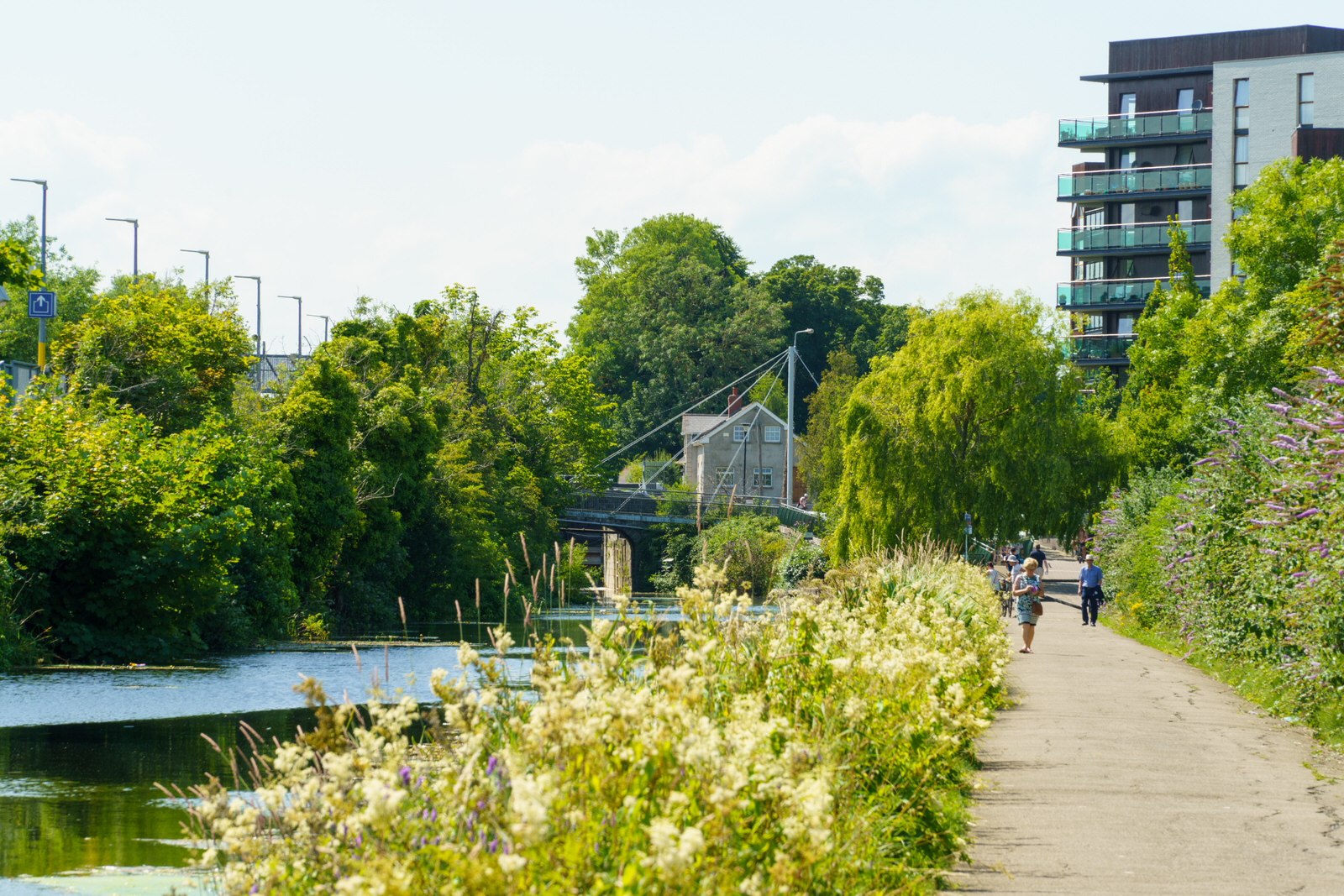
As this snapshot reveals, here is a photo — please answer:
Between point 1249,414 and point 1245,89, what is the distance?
54.1 meters

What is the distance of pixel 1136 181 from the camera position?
238 feet

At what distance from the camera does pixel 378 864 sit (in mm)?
4027

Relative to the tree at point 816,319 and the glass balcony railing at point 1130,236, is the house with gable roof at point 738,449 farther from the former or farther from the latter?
the glass balcony railing at point 1130,236

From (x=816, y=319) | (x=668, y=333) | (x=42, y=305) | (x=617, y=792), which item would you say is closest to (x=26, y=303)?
(x=42, y=305)

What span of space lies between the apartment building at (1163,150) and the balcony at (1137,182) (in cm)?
4

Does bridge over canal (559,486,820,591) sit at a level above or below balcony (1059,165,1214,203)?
below

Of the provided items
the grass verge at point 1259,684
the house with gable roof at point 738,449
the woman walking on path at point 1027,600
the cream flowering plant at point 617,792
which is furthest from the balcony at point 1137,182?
the cream flowering plant at point 617,792

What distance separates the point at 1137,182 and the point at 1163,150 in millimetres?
3650

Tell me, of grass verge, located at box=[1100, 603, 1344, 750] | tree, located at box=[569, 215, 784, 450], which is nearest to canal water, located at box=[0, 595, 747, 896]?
grass verge, located at box=[1100, 603, 1344, 750]

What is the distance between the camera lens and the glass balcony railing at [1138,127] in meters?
72.9

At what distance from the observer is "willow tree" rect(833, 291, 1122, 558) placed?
43.0m

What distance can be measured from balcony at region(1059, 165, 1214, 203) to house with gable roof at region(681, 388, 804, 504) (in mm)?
27278

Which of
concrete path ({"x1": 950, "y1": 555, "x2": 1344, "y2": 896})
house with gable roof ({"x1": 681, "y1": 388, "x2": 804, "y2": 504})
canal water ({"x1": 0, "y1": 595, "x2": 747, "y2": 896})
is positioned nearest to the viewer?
concrete path ({"x1": 950, "y1": 555, "x2": 1344, "y2": 896})

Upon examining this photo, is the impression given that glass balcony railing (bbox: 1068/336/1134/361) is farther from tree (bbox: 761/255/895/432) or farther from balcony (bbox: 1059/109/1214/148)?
tree (bbox: 761/255/895/432)
